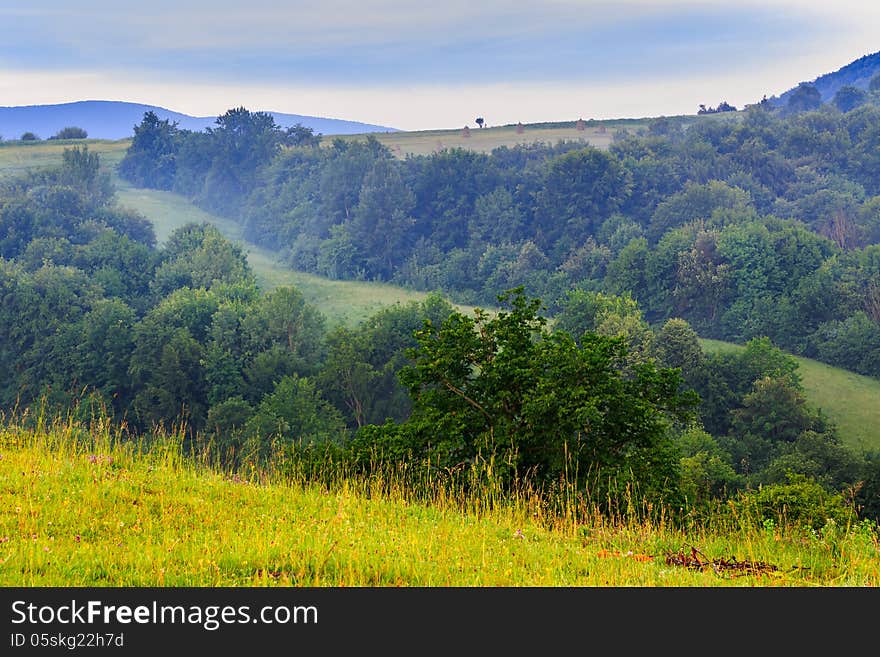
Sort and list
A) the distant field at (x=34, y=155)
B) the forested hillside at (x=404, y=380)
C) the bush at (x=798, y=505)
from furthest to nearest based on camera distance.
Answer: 1. the distant field at (x=34, y=155)
2. the forested hillside at (x=404, y=380)
3. the bush at (x=798, y=505)

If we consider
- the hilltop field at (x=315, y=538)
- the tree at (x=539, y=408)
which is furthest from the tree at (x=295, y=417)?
the hilltop field at (x=315, y=538)

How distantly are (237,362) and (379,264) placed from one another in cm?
6087

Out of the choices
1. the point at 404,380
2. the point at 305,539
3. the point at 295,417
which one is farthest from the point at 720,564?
the point at 295,417

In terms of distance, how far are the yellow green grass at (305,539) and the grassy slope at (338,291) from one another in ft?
177

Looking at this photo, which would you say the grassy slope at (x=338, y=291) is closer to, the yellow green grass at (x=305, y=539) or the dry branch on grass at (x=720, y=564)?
the yellow green grass at (x=305, y=539)

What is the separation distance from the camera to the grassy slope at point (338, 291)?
67938 millimetres

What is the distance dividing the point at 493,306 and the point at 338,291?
22.1m

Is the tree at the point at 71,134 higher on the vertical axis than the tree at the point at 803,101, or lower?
lower

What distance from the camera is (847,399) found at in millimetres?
70750

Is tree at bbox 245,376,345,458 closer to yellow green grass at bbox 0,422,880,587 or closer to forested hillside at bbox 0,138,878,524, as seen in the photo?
forested hillside at bbox 0,138,878,524

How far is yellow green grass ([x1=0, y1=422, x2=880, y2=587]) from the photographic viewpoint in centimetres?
877

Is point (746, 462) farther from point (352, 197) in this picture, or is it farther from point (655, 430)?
point (352, 197)

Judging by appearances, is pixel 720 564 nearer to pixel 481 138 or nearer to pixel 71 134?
pixel 481 138

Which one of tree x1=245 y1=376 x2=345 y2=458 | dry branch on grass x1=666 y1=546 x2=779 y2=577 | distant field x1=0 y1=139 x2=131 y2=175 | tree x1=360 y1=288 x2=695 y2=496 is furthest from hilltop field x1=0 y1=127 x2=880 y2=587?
distant field x1=0 y1=139 x2=131 y2=175
